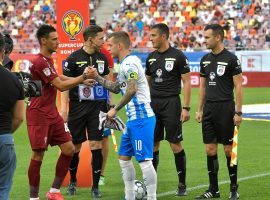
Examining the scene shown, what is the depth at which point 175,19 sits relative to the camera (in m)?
42.1

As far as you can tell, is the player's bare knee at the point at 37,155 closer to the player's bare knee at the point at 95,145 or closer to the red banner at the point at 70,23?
the player's bare knee at the point at 95,145

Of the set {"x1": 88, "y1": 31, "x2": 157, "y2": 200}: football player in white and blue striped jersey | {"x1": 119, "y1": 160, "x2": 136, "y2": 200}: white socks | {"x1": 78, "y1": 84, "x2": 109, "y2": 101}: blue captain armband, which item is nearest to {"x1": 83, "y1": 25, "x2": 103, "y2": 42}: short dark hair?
{"x1": 78, "y1": 84, "x2": 109, "y2": 101}: blue captain armband

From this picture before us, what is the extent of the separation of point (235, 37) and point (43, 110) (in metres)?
28.0

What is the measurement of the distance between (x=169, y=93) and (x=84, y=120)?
1340 millimetres

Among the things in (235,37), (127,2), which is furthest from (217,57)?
(127,2)

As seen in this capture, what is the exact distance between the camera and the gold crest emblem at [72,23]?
1196 cm

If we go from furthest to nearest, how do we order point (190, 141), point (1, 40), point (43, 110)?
point (190, 141)
point (43, 110)
point (1, 40)

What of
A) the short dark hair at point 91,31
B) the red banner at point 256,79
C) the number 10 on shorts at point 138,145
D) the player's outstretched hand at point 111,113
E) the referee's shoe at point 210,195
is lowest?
the referee's shoe at point 210,195

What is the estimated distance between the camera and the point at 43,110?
1029 centimetres

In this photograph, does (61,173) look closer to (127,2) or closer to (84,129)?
(84,129)

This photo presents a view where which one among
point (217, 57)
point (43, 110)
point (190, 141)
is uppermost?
point (217, 57)

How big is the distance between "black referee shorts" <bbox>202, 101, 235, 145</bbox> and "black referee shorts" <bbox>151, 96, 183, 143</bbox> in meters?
0.53

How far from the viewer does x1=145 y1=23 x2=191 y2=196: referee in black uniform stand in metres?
11.2

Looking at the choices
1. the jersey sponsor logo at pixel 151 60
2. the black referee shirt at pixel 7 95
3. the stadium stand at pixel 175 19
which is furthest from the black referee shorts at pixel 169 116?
the stadium stand at pixel 175 19
